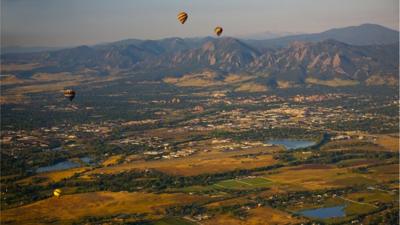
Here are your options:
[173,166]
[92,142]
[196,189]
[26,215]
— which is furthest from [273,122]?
[26,215]

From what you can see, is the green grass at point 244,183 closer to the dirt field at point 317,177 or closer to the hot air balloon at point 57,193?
the dirt field at point 317,177

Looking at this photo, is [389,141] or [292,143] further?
[292,143]

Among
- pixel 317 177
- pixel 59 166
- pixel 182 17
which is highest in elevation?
pixel 182 17

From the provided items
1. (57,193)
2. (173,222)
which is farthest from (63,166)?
(173,222)

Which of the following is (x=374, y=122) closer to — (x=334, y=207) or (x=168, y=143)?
(x=168, y=143)

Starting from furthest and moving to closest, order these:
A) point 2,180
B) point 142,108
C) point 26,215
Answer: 1. point 142,108
2. point 2,180
3. point 26,215

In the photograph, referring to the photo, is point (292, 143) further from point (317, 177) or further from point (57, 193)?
point (57, 193)
